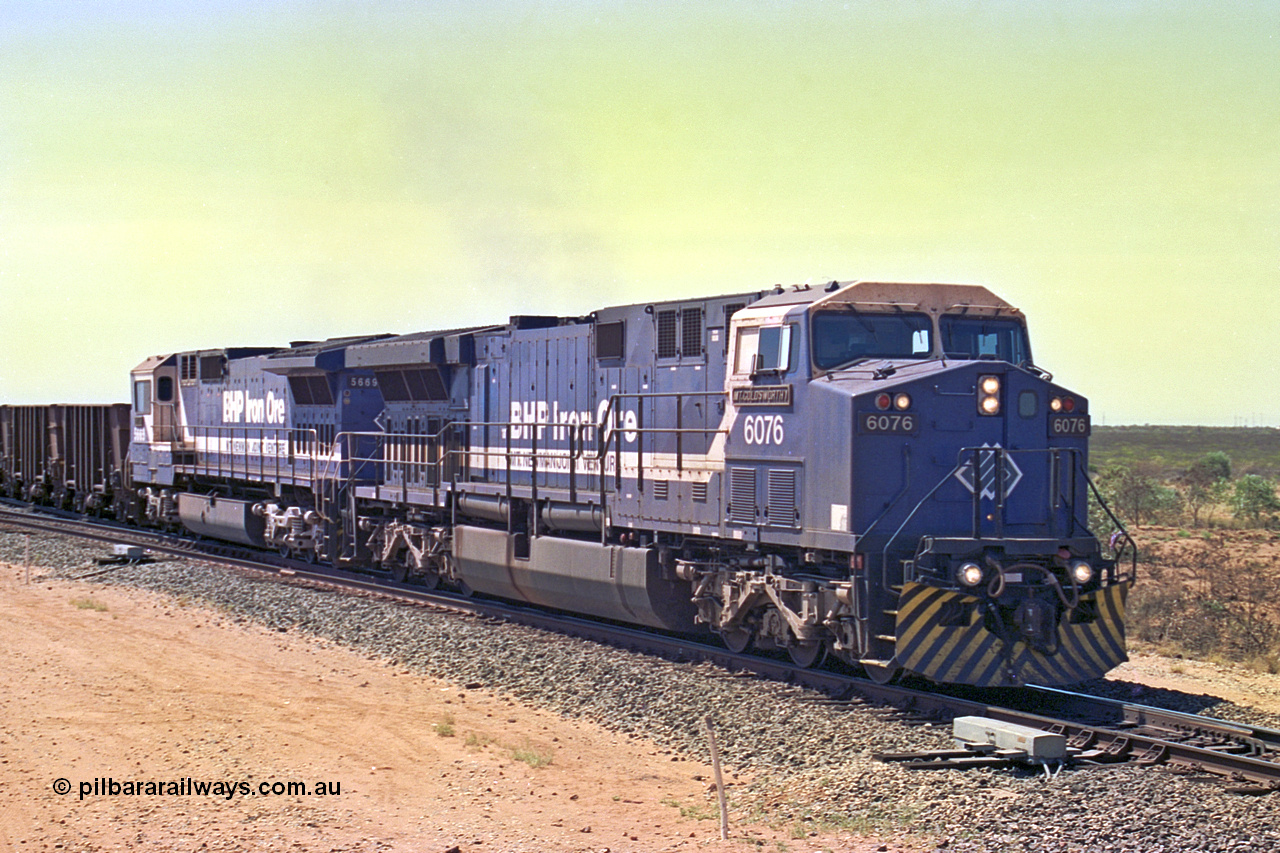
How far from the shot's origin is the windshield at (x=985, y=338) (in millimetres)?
11977

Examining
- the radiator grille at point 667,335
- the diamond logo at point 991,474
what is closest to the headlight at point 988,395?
the diamond logo at point 991,474

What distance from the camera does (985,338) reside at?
12.1 metres

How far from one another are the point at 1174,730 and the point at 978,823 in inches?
121

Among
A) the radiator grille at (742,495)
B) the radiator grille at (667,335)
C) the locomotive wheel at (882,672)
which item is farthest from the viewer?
the radiator grille at (667,335)

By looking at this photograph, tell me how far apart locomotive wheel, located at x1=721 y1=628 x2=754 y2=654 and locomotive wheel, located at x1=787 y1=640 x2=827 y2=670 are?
0.64 metres

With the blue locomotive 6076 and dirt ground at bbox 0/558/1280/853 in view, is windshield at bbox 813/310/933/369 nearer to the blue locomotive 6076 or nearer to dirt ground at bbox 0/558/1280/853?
the blue locomotive 6076

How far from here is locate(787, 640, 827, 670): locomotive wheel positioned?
473 inches

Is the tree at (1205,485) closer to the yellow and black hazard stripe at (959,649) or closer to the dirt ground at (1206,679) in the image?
the dirt ground at (1206,679)

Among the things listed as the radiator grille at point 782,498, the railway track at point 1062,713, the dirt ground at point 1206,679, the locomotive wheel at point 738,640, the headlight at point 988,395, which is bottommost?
the dirt ground at point 1206,679

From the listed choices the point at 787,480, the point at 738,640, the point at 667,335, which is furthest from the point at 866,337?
the point at 738,640

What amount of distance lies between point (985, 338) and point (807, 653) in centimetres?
349

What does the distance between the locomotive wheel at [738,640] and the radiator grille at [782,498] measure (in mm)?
1623

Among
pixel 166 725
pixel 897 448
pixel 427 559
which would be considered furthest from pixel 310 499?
pixel 897 448

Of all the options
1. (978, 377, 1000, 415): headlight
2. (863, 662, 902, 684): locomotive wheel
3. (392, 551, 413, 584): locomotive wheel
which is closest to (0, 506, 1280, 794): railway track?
(863, 662, 902, 684): locomotive wheel
